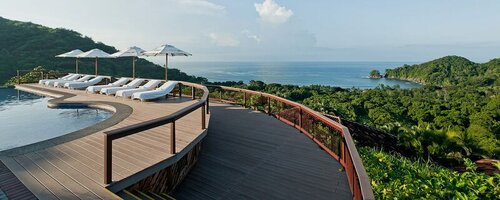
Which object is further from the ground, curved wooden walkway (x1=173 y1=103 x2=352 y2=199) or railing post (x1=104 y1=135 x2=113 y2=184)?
railing post (x1=104 y1=135 x2=113 y2=184)

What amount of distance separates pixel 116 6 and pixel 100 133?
49.9 feet

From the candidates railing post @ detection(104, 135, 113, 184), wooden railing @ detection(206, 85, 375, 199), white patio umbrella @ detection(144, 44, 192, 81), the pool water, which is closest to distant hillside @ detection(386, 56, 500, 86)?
white patio umbrella @ detection(144, 44, 192, 81)

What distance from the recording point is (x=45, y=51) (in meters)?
36.2

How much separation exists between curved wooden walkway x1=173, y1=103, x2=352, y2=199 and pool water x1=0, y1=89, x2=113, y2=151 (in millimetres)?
3345

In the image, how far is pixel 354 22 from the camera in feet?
105

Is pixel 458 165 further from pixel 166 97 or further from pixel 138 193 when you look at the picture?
pixel 138 193

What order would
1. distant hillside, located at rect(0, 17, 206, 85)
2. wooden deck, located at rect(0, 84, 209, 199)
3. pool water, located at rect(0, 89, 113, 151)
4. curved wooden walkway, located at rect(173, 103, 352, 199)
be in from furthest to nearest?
1. distant hillside, located at rect(0, 17, 206, 85)
2. pool water, located at rect(0, 89, 113, 151)
3. curved wooden walkway, located at rect(173, 103, 352, 199)
4. wooden deck, located at rect(0, 84, 209, 199)

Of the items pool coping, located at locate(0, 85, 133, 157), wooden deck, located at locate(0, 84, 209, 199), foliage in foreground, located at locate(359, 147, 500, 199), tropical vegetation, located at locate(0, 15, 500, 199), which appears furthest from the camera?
tropical vegetation, located at locate(0, 15, 500, 199)

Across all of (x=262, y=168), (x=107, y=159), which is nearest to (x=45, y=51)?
(x=262, y=168)

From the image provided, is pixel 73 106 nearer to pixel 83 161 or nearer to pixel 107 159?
pixel 83 161

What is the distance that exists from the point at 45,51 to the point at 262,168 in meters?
39.7

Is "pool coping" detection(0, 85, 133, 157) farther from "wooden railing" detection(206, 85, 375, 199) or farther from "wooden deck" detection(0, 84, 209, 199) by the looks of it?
"wooden railing" detection(206, 85, 375, 199)

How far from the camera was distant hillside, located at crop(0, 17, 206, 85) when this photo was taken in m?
31.2

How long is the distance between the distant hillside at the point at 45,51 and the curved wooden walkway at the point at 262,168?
27.1m
